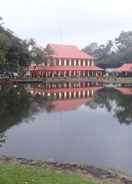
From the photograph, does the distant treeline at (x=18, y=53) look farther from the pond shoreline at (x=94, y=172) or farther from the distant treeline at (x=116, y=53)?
the pond shoreline at (x=94, y=172)

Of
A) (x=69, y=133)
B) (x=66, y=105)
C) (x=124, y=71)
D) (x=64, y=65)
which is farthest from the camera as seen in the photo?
(x=124, y=71)

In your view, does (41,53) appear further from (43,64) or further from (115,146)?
(115,146)

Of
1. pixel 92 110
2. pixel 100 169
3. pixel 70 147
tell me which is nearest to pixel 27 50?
pixel 92 110

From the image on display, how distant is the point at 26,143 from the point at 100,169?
5859 millimetres

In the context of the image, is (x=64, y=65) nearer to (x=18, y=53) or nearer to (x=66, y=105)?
(x=18, y=53)

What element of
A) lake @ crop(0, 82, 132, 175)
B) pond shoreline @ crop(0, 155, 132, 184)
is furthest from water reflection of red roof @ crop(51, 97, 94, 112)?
Answer: pond shoreline @ crop(0, 155, 132, 184)

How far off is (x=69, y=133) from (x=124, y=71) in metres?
59.3

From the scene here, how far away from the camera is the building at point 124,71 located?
256 ft

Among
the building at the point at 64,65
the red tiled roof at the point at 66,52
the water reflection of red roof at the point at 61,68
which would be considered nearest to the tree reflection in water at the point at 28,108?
the water reflection of red roof at the point at 61,68

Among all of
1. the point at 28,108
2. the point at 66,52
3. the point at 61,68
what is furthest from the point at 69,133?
the point at 66,52

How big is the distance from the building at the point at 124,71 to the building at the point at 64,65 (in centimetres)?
332

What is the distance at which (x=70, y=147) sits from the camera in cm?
1739

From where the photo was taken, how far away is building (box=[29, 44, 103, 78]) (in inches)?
2990

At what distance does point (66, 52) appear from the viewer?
264 feet
